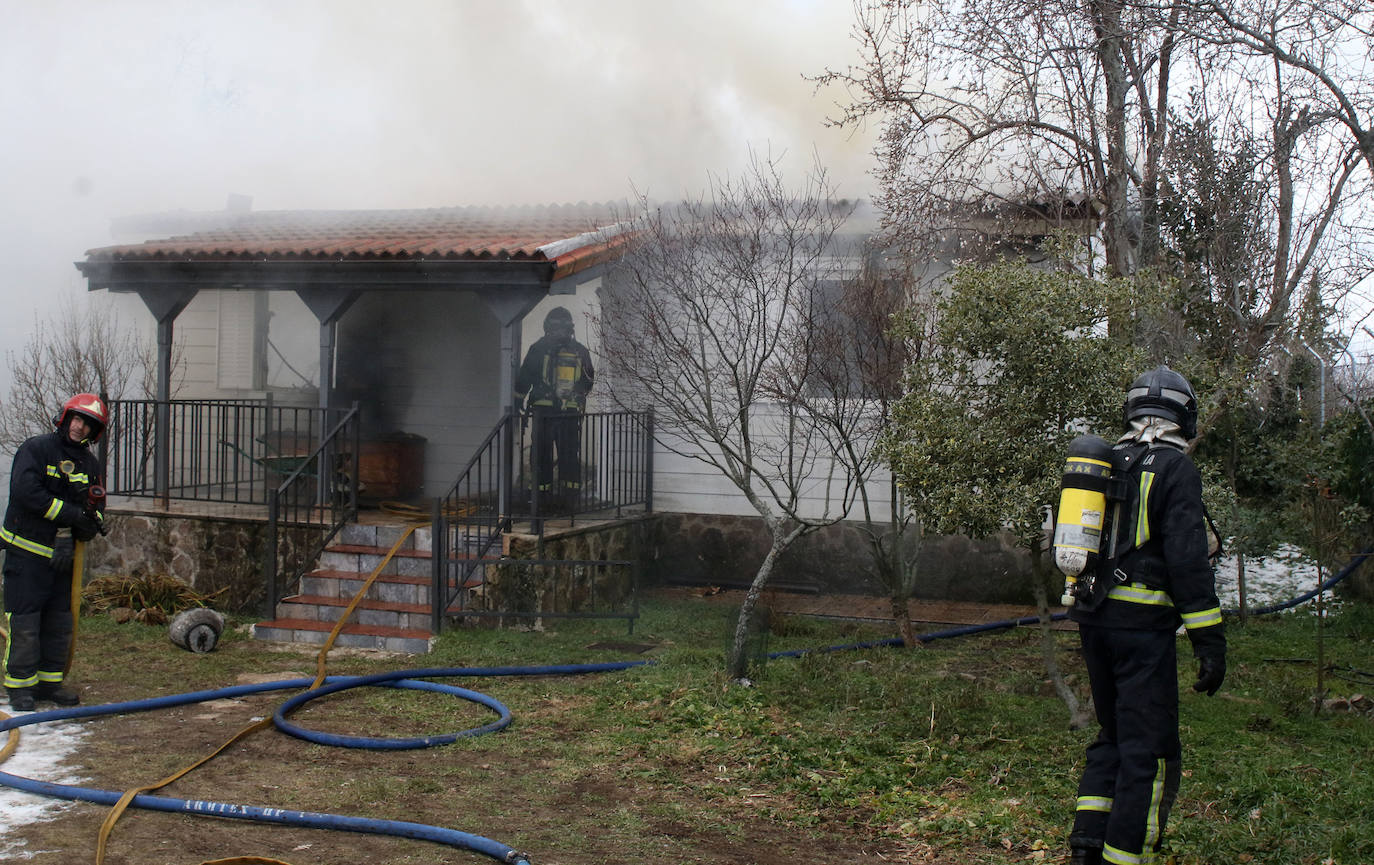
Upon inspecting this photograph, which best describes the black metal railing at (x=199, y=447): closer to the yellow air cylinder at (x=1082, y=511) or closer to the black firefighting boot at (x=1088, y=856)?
the yellow air cylinder at (x=1082, y=511)

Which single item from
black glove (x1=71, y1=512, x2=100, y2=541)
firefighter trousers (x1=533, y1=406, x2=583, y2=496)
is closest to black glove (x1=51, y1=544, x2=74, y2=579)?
black glove (x1=71, y1=512, x2=100, y2=541)

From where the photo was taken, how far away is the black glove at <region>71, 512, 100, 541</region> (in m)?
6.72

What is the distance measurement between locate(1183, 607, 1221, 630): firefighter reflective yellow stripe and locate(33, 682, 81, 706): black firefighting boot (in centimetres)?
621

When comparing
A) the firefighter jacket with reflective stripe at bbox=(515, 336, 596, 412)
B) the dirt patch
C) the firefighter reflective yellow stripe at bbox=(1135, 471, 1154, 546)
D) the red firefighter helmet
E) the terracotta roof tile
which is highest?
the terracotta roof tile

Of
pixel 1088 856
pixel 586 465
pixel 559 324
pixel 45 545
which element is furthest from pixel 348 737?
pixel 559 324

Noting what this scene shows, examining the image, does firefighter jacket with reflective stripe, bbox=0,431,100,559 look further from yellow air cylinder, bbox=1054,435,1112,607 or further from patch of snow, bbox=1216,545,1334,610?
patch of snow, bbox=1216,545,1334,610

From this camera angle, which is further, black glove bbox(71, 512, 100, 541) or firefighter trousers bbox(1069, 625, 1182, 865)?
black glove bbox(71, 512, 100, 541)

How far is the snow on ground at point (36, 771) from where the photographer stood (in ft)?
14.9

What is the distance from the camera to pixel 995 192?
8969 mm

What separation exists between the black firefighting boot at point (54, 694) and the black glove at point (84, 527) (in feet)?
2.95

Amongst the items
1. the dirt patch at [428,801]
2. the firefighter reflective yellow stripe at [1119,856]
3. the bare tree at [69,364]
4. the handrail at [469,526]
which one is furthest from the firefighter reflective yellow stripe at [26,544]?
the bare tree at [69,364]

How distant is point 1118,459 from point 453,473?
9746 millimetres

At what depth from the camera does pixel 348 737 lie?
19.2 ft

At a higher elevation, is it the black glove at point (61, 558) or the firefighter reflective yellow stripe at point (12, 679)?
the black glove at point (61, 558)
